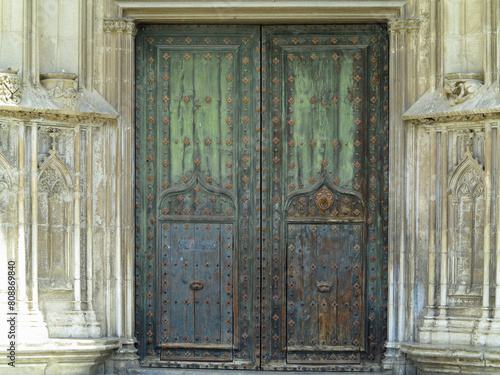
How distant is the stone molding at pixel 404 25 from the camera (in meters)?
Result: 8.38

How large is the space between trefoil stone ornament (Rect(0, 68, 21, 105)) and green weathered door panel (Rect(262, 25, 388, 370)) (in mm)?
2147

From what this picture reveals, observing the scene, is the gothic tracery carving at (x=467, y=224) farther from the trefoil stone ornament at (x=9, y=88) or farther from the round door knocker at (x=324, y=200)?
the trefoil stone ornament at (x=9, y=88)

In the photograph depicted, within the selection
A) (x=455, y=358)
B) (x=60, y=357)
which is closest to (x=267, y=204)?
(x=455, y=358)

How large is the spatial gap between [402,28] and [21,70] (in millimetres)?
3206

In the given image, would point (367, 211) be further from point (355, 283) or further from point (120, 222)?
point (120, 222)

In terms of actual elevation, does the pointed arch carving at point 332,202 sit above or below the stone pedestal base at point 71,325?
above

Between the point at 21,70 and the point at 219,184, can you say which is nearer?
the point at 21,70

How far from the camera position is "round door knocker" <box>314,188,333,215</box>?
8609 mm

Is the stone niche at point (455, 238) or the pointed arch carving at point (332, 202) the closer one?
the stone niche at point (455, 238)

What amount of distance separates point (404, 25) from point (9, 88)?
131 inches

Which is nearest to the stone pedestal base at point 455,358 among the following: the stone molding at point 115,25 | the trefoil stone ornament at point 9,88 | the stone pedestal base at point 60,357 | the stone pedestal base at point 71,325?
the stone pedestal base at point 60,357

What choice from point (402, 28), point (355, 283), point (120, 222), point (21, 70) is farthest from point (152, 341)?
point (402, 28)

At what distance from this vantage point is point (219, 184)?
8680 mm

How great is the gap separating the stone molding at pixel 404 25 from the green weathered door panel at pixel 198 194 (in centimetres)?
118
